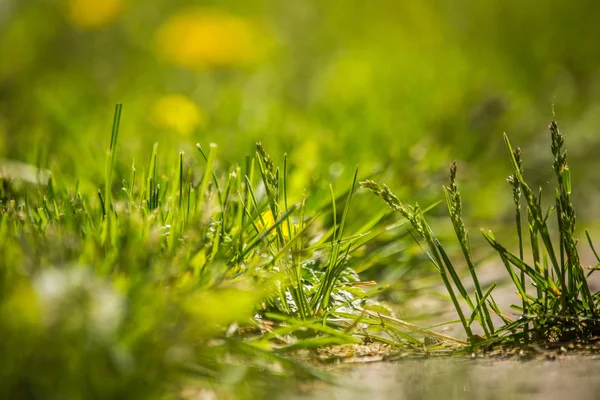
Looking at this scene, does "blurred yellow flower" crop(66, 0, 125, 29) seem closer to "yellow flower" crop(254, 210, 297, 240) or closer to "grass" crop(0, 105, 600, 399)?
→ "grass" crop(0, 105, 600, 399)

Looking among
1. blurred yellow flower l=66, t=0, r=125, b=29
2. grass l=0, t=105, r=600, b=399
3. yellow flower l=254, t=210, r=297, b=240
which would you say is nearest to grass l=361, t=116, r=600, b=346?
grass l=0, t=105, r=600, b=399

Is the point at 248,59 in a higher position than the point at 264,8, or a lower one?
lower

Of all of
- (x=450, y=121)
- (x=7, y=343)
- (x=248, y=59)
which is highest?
(x=248, y=59)

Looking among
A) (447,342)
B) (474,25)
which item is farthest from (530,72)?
(447,342)

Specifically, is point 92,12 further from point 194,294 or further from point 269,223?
point 194,294

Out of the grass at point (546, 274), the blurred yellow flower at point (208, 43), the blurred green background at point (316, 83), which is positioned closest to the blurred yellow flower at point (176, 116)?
the blurred green background at point (316, 83)

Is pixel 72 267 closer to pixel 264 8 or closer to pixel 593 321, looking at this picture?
pixel 593 321
